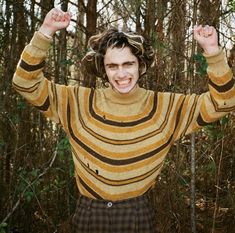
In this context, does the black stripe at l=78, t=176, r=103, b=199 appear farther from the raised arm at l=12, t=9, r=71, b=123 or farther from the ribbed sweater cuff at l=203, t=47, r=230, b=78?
the ribbed sweater cuff at l=203, t=47, r=230, b=78

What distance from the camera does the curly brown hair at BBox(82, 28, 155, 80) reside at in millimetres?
1679

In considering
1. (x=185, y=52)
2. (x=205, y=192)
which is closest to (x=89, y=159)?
(x=185, y=52)

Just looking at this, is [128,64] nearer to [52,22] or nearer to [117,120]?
[117,120]

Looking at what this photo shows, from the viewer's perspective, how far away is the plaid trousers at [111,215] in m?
1.65

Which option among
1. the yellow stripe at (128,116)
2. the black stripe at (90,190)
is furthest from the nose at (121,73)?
the black stripe at (90,190)

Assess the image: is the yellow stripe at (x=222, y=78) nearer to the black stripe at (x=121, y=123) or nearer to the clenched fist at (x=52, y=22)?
the black stripe at (x=121, y=123)

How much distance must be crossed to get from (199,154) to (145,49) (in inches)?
70.7

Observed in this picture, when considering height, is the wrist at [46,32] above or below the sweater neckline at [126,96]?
above

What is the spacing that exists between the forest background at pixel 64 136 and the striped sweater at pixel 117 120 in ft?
3.73

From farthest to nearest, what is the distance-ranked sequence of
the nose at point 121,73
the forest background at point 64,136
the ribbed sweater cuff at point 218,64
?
the forest background at point 64,136 < the nose at point 121,73 < the ribbed sweater cuff at point 218,64

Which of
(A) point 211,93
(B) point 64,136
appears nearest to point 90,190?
(A) point 211,93

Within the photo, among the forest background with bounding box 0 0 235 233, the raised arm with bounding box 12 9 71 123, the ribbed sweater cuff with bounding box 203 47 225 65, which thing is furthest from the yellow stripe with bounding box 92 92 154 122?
the forest background with bounding box 0 0 235 233

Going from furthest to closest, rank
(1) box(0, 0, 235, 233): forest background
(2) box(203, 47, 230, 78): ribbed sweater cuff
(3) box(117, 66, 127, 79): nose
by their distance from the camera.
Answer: (1) box(0, 0, 235, 233): forest background < (3) box(117, 66, 127, 79): nose < (2) box(203, 47, 230, 78): ribbed sweater cuff

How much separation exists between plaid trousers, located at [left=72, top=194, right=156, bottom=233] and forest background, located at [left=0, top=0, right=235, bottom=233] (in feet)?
3.80
